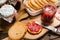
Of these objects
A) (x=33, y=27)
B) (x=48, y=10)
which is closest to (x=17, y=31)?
(x=33, y=27)

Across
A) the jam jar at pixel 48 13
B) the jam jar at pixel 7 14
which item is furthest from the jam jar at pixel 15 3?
the jam jar at pixel 48 13

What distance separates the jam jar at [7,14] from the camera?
975mm

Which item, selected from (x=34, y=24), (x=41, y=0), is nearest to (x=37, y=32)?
(x=34, y=24)

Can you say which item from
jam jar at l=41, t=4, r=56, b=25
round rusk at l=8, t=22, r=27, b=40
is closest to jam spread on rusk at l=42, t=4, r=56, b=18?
jam jar at l=41, t=4, r=56, b=25

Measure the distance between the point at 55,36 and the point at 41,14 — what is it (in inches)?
5.6

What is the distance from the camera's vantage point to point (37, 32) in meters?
0.99

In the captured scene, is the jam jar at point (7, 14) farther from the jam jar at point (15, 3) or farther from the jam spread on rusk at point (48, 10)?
the jam spread on rusk at point (48, 10)

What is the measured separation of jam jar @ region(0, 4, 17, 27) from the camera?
975mm

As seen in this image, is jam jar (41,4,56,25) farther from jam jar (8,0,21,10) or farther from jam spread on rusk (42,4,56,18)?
jam jar (8,0,21,10)

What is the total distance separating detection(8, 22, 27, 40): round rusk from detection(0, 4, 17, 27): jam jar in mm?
36

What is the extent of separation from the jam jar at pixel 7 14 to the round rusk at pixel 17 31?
0.04 m

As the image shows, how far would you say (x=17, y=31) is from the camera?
3.23 feet

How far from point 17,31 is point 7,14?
0.10 m

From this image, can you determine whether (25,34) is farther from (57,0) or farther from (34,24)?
(57,0)
